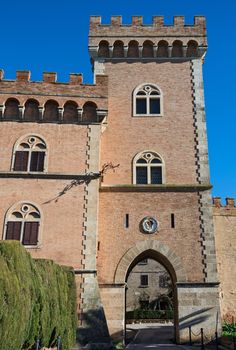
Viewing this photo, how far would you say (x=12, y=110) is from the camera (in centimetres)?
2045

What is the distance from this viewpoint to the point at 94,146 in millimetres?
19891

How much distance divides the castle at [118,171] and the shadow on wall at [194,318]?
5 cm

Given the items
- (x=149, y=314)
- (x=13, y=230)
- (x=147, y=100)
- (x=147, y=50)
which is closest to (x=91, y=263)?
(x=13, y=230)

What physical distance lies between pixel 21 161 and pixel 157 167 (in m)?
7.29

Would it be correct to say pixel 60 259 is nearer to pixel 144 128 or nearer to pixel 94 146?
pixel 94 146

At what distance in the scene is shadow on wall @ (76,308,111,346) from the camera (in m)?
16.0

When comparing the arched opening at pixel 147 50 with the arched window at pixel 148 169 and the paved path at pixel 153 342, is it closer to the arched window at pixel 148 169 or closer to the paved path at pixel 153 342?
the arched window at pixel 148 169

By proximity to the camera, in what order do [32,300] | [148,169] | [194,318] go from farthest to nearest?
[148,169] → [194,318] → [32,300]

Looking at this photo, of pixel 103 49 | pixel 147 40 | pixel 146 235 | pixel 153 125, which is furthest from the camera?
pixel 103 49

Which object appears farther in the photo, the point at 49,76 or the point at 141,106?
the point at 141,106

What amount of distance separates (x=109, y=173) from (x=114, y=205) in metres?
1.90

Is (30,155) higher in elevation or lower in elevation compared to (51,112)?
lower

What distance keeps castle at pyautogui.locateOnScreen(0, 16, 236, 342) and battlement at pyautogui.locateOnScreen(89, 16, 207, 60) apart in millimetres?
62

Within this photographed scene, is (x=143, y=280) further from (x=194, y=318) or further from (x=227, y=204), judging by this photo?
(x=194, y=318)
